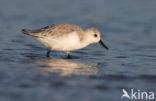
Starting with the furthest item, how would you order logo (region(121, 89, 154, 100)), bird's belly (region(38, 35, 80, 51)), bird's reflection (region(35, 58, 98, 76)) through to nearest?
bird's belly (region(38, 35, 80, 51)) < bird's reflection (region(35, 58, 98, 76)) < logo (region(121, 89, 154, 100))

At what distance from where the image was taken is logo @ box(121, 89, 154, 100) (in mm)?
6383

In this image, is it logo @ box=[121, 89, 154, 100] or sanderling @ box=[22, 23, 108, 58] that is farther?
sanderling @ box=[22, 23, 108, 58]

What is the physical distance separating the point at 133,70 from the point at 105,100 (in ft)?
7.04

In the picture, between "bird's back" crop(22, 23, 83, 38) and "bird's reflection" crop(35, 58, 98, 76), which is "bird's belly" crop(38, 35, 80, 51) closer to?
"bird's back" crop(22, 23, 83, 38)

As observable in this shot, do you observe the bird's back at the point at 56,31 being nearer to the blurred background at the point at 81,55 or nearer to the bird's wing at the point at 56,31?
the bird's wing at the point at 56,31

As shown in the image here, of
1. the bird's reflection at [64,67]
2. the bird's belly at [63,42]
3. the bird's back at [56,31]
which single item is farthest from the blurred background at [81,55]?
the bird's back at [56,31]

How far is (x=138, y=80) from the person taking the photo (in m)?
7.27

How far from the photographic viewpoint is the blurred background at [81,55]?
6438mm

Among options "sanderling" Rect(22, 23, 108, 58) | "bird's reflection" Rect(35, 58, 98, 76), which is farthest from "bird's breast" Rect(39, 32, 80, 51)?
"bird's reflection" Rect(35, 58, 98, 76)

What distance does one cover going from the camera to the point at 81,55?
9625 millimetres

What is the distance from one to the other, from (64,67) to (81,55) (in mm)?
1614

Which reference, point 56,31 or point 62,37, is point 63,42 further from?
point 56,31

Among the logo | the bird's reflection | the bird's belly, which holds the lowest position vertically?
the logo

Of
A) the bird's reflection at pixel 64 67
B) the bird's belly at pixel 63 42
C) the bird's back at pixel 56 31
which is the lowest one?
the bird's reflection at pixel 64 67
